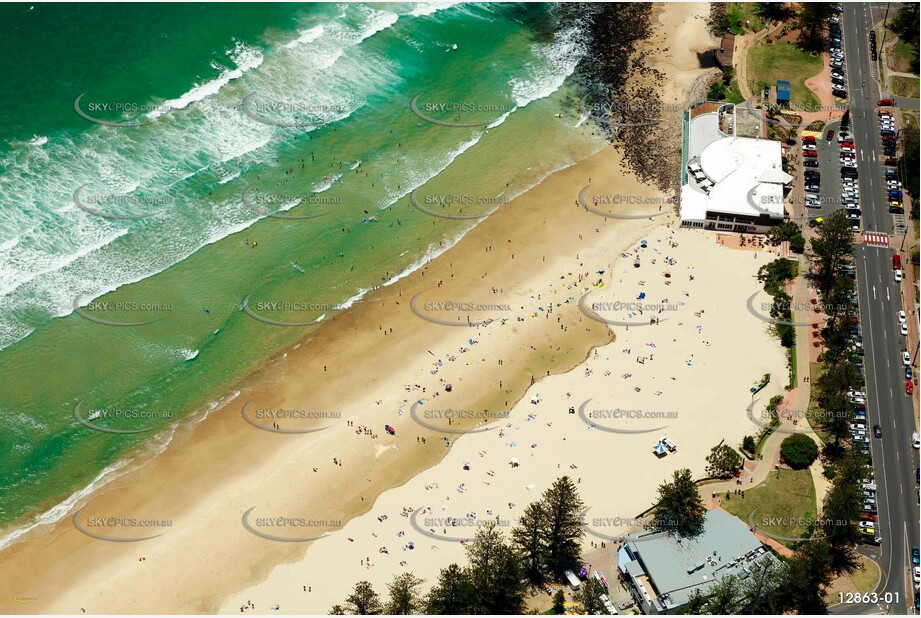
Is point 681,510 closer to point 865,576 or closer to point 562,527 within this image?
point 562,527

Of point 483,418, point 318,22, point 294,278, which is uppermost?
point 318,22

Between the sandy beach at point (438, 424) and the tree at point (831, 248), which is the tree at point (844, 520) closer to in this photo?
the sandy beach at point (438, 424)

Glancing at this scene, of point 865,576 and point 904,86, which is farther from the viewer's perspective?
point 904,86

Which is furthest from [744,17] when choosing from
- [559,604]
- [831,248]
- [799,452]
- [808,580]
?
[559,604]

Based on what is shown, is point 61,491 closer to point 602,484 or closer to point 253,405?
point 253,405

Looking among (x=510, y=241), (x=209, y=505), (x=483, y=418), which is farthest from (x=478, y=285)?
(x=209, y=505)
